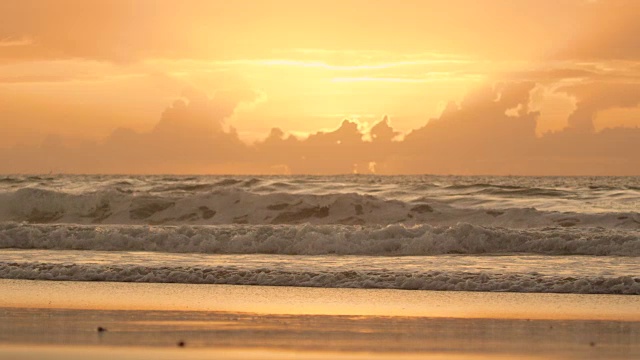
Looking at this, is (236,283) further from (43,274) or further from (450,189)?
(450,189)

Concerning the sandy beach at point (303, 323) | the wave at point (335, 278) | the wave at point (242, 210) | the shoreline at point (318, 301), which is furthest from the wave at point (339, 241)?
the wave at point (242, 210)

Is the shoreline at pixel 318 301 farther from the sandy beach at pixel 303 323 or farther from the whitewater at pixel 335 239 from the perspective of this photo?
the whitewater at pixel 335 239

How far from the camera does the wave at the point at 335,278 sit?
15.6 metres

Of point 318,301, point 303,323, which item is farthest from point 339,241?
point 303,323

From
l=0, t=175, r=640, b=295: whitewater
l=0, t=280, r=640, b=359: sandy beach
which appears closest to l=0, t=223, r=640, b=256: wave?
l=0, t=175, r=640, b=295: whitewater

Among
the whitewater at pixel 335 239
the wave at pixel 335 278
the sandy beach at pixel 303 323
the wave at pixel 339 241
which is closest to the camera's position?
the sandy beach at pixel 303 323

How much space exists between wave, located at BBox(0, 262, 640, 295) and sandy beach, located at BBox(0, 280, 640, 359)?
54cm

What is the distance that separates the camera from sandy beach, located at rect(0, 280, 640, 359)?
10133 millimetres

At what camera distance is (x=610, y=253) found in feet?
70.2

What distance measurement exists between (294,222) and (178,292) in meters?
16.6

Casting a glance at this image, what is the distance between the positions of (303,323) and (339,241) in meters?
10.5

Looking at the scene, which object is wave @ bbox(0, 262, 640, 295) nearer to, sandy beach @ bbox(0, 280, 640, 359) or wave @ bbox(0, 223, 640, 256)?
sandy beach @ bbox(0, 280, 640, 359)

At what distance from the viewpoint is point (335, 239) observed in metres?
22.5

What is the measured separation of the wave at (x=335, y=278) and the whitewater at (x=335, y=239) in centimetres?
3
